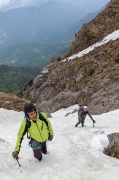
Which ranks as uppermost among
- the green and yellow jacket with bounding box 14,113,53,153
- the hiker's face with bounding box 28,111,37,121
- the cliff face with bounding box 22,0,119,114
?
the cliff face with bounding box 22,0,119,114

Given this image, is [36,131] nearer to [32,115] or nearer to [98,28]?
[32,115]

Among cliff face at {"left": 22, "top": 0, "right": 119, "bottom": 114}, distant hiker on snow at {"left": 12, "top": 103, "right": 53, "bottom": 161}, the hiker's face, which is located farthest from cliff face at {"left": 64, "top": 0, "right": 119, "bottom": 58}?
the hiker's face

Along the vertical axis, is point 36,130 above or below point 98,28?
below

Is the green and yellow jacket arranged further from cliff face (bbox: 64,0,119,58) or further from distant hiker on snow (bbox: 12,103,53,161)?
cliff face (bbox: 64,0,119,58)

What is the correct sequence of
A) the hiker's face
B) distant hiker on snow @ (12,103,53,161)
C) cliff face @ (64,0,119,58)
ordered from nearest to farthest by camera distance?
the hiker's face
distant hiker on snow @ (12,103,53,161)
cliff face @ (64,0,119,58)

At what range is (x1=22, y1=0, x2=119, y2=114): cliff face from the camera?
3412cm

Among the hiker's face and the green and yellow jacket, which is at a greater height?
the hiker's face

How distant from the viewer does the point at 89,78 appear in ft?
156

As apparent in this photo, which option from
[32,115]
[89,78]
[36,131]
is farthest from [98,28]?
[32,115]

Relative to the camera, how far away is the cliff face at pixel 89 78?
112ft

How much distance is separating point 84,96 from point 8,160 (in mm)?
27375

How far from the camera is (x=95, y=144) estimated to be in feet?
45.6

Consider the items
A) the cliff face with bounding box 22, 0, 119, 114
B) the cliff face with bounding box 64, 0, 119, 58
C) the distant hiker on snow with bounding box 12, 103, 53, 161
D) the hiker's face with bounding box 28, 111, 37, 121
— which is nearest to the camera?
the hiker's face with bounding box 28, 111, 37, 121

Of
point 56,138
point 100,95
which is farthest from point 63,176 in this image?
point 100,95
